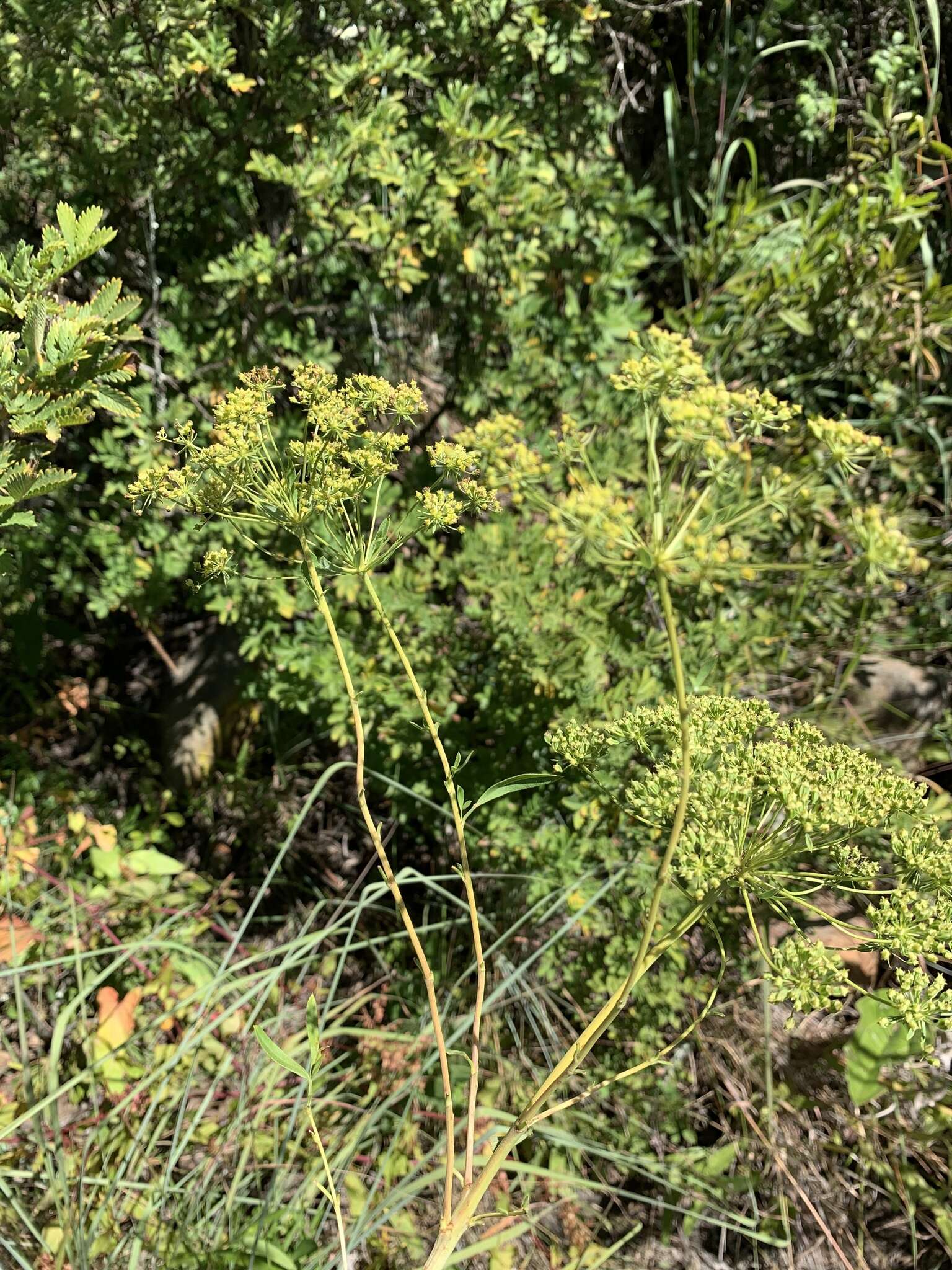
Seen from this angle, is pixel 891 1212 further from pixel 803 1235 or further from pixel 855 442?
pixel 855 442

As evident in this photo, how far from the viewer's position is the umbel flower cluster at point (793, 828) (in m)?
1.02

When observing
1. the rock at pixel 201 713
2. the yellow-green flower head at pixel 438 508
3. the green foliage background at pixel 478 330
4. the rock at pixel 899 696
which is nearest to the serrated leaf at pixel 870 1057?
the green foliage background at pixel 478 330

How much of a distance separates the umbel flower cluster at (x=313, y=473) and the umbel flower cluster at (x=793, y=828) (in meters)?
0.37

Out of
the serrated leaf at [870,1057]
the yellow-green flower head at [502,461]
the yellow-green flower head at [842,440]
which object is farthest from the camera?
the serrated leaf at [870,1057]

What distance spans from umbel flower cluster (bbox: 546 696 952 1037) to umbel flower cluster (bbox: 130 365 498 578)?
14.5 inches

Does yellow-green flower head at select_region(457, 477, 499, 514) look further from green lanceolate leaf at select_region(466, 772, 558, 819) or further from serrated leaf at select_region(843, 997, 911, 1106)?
serrated leaf at select_region(843, 997, 911, 1106)

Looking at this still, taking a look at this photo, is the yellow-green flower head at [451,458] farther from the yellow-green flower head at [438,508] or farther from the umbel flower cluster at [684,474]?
the umbel flower cluster at [684,474]

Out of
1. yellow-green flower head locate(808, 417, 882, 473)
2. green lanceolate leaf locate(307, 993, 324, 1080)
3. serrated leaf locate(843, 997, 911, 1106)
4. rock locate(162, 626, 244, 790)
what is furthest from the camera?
rock locate(162, 626, 244, 790)

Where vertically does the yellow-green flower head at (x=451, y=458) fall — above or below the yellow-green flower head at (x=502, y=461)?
above

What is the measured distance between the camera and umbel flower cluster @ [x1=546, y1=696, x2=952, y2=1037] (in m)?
1.02

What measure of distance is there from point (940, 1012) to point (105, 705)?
10.2ft

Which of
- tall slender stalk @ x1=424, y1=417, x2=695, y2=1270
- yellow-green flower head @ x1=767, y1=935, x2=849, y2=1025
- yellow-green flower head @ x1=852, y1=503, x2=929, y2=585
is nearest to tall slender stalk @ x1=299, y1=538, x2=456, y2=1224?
tall slender stalk @ x1=424, y1=417, x2=695, y2=1270

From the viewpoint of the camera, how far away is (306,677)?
251cm

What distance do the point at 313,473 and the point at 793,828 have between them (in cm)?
74
